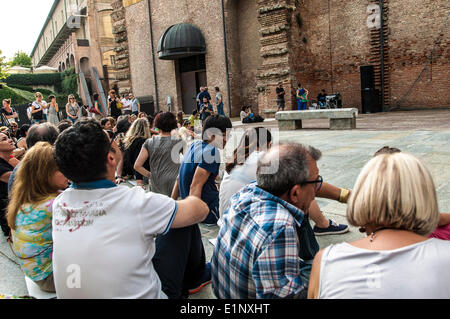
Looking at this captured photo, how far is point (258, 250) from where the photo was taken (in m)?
1.62

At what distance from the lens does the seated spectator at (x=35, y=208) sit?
225cm

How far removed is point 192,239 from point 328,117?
8905mm

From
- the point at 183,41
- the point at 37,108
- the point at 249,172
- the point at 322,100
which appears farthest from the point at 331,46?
the point at 249,172

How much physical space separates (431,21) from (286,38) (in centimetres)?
552

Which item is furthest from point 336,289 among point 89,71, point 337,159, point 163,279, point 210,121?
point 89,71

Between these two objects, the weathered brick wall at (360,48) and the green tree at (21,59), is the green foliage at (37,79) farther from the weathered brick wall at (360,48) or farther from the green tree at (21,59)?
the weathered brick wall at (360,48)

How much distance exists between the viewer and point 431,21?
14.2 metres

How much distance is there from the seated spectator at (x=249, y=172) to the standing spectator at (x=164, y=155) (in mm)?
1304

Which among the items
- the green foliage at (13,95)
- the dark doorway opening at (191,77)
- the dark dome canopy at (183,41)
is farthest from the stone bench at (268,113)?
the green foliage at (13,95)

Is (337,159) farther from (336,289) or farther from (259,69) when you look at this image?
(259,69)

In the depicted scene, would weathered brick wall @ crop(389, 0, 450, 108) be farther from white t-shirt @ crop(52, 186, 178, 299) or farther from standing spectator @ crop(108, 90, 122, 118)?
white t-shirt @ crop(52, 186, 178, 299)

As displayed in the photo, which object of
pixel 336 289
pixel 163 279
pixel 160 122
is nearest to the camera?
pixel 336 289

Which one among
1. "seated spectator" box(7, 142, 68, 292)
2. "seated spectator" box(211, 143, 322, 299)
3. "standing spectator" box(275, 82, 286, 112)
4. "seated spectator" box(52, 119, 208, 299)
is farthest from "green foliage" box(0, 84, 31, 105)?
"seated spectator" box(211, 143, 322, 299)

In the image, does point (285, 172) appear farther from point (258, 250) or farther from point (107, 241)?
point (107, 241)
